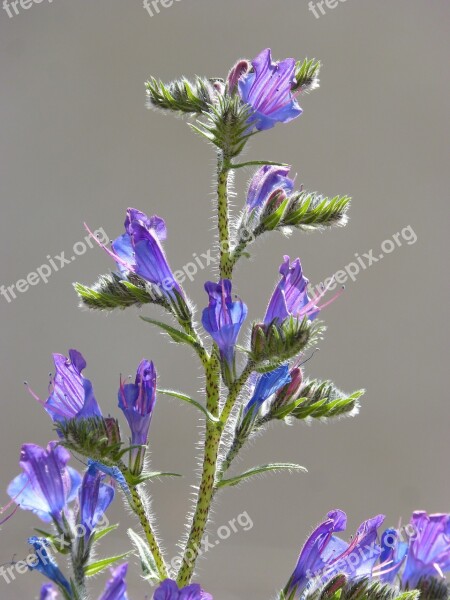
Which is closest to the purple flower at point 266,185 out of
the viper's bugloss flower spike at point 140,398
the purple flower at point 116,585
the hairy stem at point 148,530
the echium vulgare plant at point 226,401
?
the echium vulgare plant at point 226,401

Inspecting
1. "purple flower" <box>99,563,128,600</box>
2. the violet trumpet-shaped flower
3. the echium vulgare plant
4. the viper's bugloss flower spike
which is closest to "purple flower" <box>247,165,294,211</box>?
the echium vulgare plant

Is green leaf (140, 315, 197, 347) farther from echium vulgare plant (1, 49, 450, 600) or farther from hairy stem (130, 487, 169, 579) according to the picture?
hairy stem (130, 487, 169, 579)

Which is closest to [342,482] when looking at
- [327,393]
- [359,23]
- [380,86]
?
[380,86]

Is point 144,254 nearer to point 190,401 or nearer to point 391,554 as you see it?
point 190,401

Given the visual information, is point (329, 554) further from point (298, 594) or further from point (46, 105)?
point (46, 105)

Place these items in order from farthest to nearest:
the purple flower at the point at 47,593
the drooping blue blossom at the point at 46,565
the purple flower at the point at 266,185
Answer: the purple flower at the point at 266,185, the drooping blue blossom at the point at 46,565, the purple flower at the point at 47,593

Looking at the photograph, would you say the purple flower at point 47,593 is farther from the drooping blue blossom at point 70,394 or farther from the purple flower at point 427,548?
the purple flower at point 427,548

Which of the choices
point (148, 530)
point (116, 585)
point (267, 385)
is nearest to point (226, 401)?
point (267, 385)
